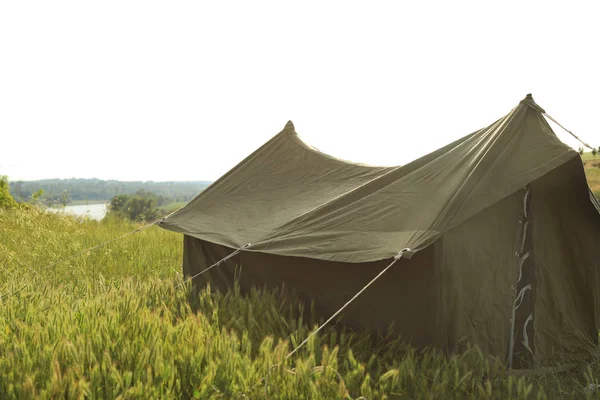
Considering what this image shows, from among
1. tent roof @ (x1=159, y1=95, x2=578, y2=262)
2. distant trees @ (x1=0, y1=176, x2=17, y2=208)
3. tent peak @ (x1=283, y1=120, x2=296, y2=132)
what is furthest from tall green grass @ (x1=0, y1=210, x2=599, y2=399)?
distant trees @ (x1=0, y1=176, x2=17, y2=208)

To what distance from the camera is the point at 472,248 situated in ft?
12.1

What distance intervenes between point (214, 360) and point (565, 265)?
285cm

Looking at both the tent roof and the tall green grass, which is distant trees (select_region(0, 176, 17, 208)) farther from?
the tent roof

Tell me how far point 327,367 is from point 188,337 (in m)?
1.01

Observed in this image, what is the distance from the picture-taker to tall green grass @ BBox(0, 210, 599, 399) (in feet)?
8.93

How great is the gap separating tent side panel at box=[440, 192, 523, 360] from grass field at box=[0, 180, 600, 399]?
19 centimetres

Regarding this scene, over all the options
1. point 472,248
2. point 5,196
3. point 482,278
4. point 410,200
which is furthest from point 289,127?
point 5,196

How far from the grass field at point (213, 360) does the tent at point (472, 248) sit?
24cm

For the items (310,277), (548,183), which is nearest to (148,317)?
(310,277)

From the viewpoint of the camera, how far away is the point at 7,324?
369 centimetres

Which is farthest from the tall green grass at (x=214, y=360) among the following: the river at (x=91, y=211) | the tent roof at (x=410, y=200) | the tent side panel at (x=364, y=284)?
the river at (x=91, y=211)

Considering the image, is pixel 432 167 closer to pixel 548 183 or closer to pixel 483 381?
pixel 548 183

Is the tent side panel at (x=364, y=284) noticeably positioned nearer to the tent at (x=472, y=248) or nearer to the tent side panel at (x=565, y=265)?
the tent at (x=472, y=248)

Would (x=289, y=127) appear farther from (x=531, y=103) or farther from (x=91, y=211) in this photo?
(x=91, y=211)
